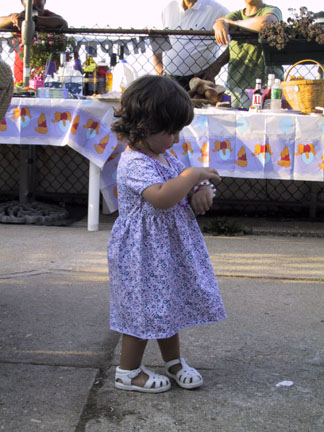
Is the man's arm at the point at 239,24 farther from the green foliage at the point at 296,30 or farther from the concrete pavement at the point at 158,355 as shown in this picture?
the concrete pavement at the point at 158,355

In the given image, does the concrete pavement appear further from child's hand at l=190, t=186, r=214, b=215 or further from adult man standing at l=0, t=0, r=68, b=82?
adult man standing at l=0, t=0, r=68, b=82

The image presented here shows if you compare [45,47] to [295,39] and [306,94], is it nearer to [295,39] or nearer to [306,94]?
[295,39]

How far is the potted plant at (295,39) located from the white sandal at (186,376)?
322cm

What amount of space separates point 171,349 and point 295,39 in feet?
10.7

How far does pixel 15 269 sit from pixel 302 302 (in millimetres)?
1484

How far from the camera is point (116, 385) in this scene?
1747 mm

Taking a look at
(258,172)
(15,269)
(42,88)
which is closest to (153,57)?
(42,88)

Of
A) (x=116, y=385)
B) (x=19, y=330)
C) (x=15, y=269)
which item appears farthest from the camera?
(x=15, y=269)

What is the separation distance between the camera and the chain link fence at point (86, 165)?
4.90 m

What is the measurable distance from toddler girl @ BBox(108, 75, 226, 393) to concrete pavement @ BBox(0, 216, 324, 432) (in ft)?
0.40

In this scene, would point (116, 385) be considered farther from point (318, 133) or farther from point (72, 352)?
point (318, 133)

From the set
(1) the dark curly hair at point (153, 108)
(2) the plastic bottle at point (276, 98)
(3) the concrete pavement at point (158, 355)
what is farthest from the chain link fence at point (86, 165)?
(1) the dark curly hair at point (153, 108)

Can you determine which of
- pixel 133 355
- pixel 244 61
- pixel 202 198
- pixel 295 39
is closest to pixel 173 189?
pixel 202 198

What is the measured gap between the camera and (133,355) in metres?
1.76
